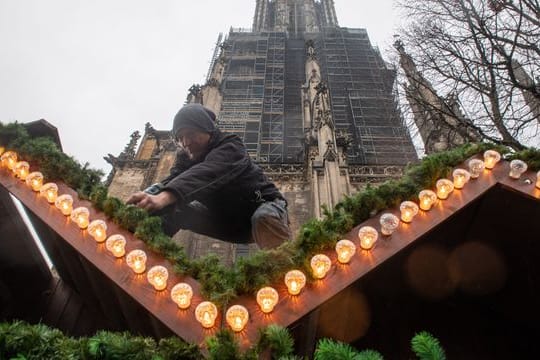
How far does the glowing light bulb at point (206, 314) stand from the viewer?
2102 millimetres

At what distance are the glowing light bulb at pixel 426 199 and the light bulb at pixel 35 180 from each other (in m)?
2.48

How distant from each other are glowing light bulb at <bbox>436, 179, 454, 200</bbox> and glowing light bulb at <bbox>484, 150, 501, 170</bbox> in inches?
12.5

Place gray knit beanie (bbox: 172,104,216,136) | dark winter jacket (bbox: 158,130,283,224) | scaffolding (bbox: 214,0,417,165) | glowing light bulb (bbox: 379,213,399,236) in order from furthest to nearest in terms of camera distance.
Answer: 1. scaffolding (bbox: 214,0,417,165)
2. gray knit beanie (bbox: 172,104,216,136)
3. dark winter jacket (bbox: 158,130,283,224)
4. glowing light bulb (bbox: 379,213,399,236)

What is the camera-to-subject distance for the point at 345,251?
94.9 inches

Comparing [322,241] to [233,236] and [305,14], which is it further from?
[305,14]

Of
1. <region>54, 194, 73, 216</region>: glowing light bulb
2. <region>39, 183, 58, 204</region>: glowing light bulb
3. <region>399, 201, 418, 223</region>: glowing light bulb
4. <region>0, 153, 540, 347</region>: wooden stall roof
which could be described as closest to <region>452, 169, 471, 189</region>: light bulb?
<region>0, 153, 540, 347</region>: wooden stall roof

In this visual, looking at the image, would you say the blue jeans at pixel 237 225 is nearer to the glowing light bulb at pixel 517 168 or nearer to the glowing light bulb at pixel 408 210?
the glowing light bulb at pixel 408 210

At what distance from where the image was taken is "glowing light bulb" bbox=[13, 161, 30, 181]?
2.95 meters

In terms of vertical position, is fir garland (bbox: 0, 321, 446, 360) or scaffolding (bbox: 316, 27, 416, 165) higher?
scaffolding (bbox: 316, 27, 416, 165)

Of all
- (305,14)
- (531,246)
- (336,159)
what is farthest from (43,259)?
(305,14)

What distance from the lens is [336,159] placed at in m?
14.0

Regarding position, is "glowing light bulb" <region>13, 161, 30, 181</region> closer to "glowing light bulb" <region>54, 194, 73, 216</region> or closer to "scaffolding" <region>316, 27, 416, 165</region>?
"glowing light bulb" <region>54, 194, 73, 216</region>

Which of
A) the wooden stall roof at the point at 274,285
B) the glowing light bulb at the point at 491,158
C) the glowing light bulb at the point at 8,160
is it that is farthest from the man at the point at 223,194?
the glowing light bulb at the point at 491,158

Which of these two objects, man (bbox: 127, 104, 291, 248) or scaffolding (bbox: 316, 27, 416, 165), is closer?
man (bbox: 127, 104, 291, 248)
